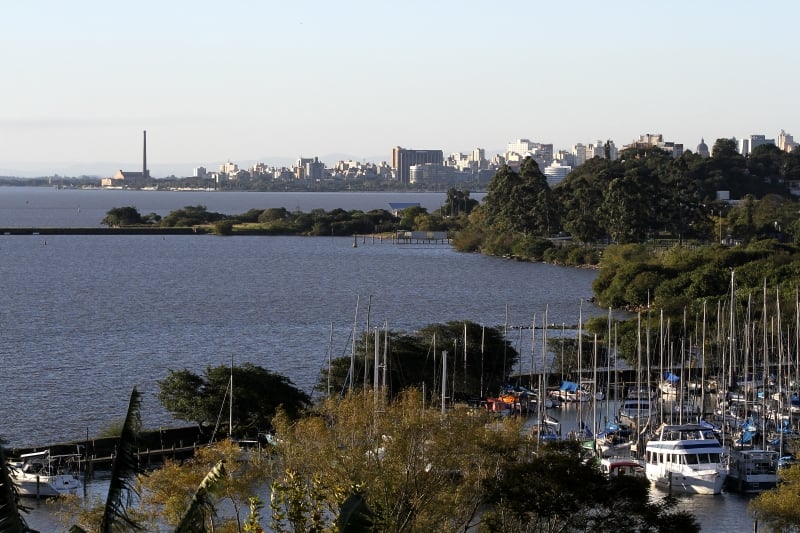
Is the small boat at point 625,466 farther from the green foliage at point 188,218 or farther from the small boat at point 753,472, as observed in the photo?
the green foliage at point 188,218

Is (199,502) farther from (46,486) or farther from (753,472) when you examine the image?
(753,472)

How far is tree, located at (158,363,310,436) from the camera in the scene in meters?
32.0

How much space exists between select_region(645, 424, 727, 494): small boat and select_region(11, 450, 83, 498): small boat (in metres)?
12.5

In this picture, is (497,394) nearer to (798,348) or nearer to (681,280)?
(798,348)

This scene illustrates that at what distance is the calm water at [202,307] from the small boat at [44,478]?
80 centimetres

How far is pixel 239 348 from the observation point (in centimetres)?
5091

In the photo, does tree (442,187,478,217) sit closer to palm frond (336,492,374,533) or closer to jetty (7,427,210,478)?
jetty (7,427,210,478)

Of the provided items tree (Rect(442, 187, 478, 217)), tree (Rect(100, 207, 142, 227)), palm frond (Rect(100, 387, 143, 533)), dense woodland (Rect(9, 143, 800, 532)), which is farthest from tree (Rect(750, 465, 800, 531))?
tree (Rect(100, 207, 142, 227))

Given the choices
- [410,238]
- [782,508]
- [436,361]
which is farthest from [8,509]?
[410,238]

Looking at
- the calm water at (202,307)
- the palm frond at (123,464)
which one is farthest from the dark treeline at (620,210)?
the palm frond at (123,464)

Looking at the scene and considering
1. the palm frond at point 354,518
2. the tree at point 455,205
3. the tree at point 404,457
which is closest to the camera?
the palm frond at point 354,518

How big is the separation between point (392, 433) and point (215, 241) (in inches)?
4326

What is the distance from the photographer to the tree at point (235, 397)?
32025mm

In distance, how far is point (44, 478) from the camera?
1087 inches
